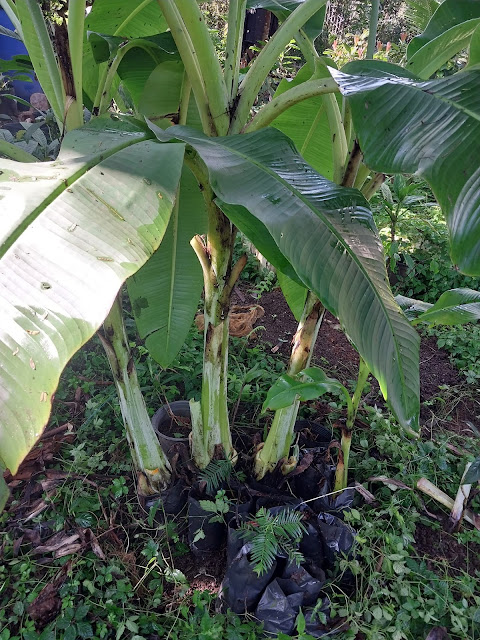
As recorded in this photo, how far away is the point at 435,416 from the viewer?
67.3 inches

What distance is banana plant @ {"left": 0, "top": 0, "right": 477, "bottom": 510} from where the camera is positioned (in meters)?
0.44

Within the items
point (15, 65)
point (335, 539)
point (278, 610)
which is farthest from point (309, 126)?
point (278, 610)

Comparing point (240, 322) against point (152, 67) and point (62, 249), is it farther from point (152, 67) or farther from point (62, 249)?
point (62, 249)

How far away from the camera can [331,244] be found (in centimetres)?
64

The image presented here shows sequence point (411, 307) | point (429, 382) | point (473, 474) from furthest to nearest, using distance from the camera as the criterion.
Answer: point (429, 382) < point (411, 307) < point (473, 474)

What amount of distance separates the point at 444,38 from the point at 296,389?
2.43 feet

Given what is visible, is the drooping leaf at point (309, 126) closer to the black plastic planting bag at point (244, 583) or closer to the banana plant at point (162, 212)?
the banana plant at point (162, 212)

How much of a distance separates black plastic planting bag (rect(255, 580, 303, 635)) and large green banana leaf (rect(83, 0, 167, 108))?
50.4 inches

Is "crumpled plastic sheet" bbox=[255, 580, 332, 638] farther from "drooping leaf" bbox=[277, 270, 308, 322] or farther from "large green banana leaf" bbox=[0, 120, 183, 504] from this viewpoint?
"large green banana leaf" bbox=[0, 120, 183, 504]

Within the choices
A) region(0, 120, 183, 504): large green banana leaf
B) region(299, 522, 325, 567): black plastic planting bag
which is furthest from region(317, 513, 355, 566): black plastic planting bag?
region(0, 120, 183, 504): large green banana leaf

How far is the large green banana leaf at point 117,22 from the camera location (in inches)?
40.9

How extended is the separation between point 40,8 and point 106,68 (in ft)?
0.78

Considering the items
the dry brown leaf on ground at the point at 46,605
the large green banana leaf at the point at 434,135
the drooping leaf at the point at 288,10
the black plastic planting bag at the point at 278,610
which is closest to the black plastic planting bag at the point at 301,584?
the black plastic planting bag at the point at 278,610

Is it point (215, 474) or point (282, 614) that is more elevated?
point (215, 474)
